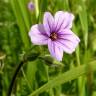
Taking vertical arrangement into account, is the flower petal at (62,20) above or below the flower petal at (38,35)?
above

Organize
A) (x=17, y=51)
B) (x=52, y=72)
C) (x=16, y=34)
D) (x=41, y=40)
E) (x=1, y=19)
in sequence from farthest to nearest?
1. (x=1, y=19)
2. (x=16, y=34)
3. (x=17, y=51)
4. (x=52, y=72)
5. (x=41, y=40)

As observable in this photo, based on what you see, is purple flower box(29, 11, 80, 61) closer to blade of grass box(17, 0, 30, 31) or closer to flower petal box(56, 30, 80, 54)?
flower petal box(56, 30, 80, 54)

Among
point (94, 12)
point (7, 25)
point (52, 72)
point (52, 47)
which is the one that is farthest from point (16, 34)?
point (52, 47)

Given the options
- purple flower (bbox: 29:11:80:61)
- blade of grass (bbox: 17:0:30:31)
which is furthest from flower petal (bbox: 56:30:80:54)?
blade of grass (bbox: 17:0:30:31)

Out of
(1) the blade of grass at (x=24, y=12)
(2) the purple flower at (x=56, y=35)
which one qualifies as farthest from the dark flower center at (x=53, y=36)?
(1) the blade of grass at (x=24, y=12)

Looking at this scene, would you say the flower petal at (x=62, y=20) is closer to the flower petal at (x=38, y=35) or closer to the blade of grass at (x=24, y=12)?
the flower petal at (x=38, y=35)

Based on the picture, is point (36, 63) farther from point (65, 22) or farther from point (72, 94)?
point (65, 22)
